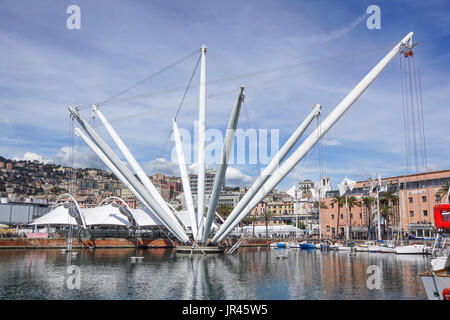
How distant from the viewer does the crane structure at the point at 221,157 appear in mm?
34469

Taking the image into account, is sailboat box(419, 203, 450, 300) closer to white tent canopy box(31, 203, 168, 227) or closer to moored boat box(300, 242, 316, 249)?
white tent canopy box(31, 203, 168, 227)

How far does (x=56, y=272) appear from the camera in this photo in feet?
107

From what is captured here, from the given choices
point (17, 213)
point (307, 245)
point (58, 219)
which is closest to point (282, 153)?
point (307, 245)

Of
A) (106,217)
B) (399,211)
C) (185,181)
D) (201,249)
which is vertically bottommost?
(201,249)

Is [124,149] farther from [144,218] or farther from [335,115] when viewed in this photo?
[335,115]

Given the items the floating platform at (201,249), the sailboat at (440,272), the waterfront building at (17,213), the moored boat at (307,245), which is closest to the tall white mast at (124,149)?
the floating platform at (201,249)

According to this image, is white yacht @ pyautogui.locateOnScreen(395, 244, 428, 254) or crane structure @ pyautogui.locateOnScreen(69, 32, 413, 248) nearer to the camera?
crane structure @ pyautogui.locateOnScreen(69, 32, 413, 248)

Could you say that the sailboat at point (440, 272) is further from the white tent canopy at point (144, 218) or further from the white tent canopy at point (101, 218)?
the white tent canopy at point (144, 218)

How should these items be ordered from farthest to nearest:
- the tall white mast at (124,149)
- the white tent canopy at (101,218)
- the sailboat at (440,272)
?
the white tent canopy at (101,218)
the tall white mast at (124,149)
the sailboat at (440,272)

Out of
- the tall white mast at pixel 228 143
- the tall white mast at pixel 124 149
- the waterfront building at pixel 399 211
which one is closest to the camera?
the tall white mast at pixel 228 143

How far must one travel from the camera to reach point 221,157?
3841 cm

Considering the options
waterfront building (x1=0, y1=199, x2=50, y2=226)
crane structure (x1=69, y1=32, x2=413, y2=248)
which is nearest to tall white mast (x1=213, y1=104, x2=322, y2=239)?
crane structure (x1=69, y1=32, x2=413, y2=248)

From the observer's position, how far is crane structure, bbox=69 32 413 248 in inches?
1357

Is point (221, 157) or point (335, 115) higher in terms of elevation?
point (335, 115)
